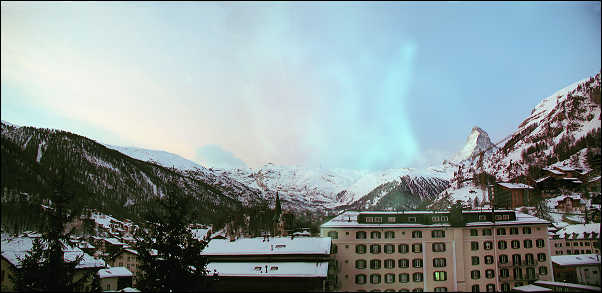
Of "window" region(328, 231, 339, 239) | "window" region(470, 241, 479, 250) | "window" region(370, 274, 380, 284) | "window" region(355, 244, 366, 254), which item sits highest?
"window" region(328, 231, 339, 239)

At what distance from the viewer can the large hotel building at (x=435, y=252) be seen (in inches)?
2058

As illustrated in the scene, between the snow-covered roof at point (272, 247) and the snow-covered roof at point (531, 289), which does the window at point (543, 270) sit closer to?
the snow-covered roof at point (531, 289)

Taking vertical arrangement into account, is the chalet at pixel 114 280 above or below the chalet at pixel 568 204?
below

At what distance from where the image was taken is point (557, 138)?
402 feet

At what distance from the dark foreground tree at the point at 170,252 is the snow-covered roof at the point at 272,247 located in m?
22.4

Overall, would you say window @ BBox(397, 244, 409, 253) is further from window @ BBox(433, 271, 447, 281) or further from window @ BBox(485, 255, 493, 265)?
window @ BBox(485, 255, 493, 265)

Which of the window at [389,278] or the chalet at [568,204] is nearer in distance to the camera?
the window at [389,278]

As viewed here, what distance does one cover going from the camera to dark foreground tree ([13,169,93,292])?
22.6 meters

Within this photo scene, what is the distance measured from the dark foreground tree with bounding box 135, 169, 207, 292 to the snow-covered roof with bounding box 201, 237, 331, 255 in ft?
73.6

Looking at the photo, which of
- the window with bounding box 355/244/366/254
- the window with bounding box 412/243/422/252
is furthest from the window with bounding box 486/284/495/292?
the window with bounding box 355/244/366/254

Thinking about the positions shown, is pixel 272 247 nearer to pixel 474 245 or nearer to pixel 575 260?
pixel 474 245

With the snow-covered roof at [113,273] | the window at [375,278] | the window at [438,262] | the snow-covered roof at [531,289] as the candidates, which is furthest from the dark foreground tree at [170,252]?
the snow-covered roof at [531,289]

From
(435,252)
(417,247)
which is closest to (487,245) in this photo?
(435,252)

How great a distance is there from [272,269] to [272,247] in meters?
5.70
